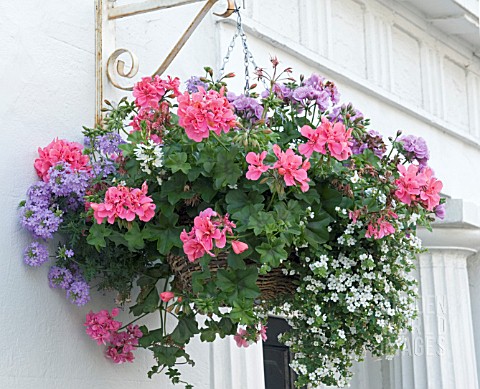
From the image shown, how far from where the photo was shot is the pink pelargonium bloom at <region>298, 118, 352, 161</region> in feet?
9.64

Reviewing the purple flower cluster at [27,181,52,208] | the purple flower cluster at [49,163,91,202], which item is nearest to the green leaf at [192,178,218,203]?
the purple flower cluster at [49,163,91,202]

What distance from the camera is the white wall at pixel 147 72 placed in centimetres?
322

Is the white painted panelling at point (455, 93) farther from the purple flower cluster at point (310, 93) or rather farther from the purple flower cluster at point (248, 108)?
the purple flower cluster at point (248, 108)

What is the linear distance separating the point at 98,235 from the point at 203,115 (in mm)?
444

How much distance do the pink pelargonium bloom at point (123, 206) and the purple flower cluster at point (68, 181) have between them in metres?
0.22

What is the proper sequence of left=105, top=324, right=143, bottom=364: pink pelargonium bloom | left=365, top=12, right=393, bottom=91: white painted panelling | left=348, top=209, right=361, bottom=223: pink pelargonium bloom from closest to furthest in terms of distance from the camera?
1. left=348, top=209, right=361, bottom=223: pink pelargonium bloom
2. left=105, top=324, right=143, bottom=364: pink pelargonium bloom
3. left=365, top=12, right=393, bottom=91: white painted panelling

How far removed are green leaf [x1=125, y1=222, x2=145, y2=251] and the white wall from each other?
0.43 meters

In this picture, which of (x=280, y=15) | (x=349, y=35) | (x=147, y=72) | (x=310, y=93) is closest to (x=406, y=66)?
(x=349, y=35)

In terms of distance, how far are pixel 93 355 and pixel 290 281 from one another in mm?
677

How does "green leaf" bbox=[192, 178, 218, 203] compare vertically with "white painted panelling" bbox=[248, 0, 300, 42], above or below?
below

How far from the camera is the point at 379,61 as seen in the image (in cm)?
544

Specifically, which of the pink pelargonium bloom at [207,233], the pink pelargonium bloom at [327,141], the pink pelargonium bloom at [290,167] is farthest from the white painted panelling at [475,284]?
the pink pelargonium bloom at [207,233]

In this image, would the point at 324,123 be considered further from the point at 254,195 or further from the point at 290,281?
the point at 290,281

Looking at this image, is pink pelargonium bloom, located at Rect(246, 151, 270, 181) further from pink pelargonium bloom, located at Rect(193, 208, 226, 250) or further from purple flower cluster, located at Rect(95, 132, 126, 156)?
purple flower cluster, located at Rect(95, 132, 126, 156)
